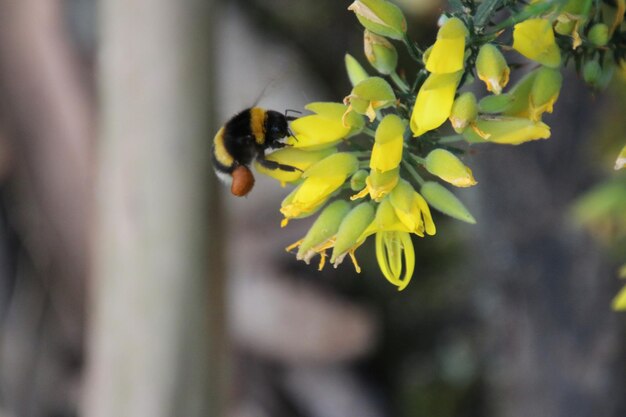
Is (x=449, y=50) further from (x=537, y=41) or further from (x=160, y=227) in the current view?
(x=160, y=227)

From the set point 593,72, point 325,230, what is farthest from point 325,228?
point 593,72

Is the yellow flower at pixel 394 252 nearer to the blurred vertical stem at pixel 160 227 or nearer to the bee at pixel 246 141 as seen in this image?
the bee at pixel 246 141

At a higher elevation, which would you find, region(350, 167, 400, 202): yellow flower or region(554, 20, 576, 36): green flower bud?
region(554, 20, 576, 36): green flower bud

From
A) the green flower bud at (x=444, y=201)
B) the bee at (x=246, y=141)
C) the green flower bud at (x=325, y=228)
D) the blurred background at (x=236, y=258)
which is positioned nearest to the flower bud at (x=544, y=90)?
the green flower bud at (x=444, y=201)

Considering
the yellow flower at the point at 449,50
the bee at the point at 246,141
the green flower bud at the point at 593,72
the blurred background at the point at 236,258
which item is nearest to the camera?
the yellow flower at the point at 449,50

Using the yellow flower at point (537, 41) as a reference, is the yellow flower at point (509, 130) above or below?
below

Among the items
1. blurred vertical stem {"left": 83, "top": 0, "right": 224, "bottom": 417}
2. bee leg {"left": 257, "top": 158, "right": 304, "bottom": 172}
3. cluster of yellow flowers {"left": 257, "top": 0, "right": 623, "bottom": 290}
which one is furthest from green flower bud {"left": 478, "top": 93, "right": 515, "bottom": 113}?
blurred vertical stem {"left": 83, "top": 0, "right": 224, "bottom": 417}

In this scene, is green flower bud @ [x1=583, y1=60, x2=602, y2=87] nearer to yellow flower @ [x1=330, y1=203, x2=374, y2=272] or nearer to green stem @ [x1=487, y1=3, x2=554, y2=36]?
green stem @ [x1=487, y1=3, x2=554, y2=36]
